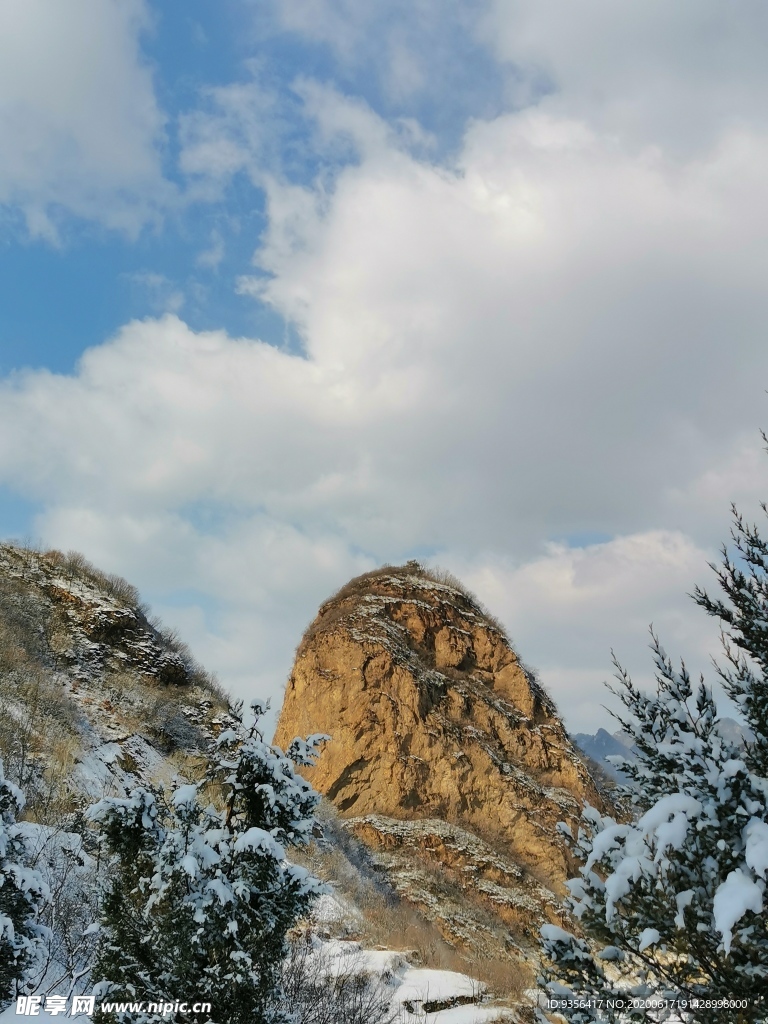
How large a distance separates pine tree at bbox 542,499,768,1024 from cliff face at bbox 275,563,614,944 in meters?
19.2

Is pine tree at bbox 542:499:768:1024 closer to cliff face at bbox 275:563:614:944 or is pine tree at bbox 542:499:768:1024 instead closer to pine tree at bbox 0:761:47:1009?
pine tree at bbox 0:761:47:1009

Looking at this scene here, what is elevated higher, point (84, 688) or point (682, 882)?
point (84, 688)

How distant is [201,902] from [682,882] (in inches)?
143

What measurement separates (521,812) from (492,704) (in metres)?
4.92

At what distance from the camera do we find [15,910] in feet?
21.8

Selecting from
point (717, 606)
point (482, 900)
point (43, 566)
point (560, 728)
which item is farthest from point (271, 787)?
point (560, 728)

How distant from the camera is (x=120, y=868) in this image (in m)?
5.82

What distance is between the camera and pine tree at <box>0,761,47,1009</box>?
257 inches

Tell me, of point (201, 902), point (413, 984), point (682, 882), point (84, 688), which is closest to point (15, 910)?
point (201, 902)

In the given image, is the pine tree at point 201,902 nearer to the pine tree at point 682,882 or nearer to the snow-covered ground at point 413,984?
the pine tree at point 682,882

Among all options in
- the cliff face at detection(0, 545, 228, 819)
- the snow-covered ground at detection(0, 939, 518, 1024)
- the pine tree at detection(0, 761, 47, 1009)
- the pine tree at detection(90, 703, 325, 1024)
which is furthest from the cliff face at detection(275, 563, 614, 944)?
the pine tree at detection(90, 703, 325, 1024)

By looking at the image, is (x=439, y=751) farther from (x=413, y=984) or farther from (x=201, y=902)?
(x=201, y=902)

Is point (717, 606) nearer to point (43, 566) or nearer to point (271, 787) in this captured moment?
point (271, 787)

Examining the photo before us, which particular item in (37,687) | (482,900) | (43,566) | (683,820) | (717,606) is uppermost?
(43,566)
